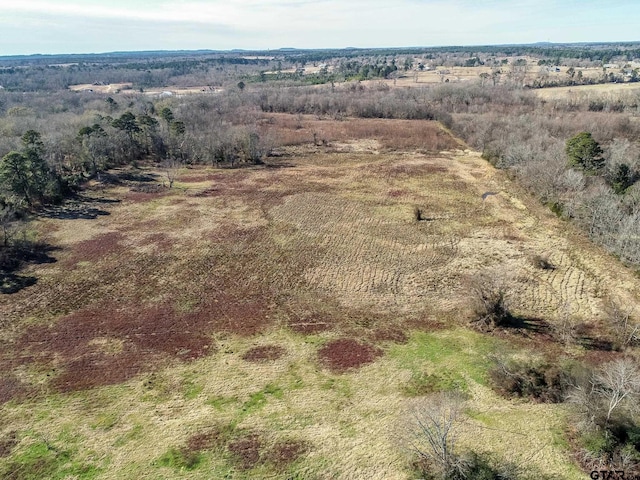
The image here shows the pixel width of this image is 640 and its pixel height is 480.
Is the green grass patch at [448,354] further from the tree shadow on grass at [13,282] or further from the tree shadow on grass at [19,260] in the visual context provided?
the tree shadow on grass at [19,260]

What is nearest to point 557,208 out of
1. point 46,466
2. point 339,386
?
point 339,386

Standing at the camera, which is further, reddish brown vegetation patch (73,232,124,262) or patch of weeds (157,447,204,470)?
reddish brown vegetation patch (73,232,124,262)

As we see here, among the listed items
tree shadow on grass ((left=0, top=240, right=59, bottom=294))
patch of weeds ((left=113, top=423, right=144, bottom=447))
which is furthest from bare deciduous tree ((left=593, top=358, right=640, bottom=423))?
tree shadow on grass ((left=0, top=240, right=59, bottom=294))

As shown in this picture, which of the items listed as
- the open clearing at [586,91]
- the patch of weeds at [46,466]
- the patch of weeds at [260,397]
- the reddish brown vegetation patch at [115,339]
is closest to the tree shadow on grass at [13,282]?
the reddish brown vegetation patch at [115,339]

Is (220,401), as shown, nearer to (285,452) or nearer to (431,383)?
(285,452)

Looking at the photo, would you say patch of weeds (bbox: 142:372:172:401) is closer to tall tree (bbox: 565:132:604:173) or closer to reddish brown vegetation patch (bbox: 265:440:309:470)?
reddish brown vegetation patch (bbox: 265:440:309:470)

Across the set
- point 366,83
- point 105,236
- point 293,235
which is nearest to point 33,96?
point 366,83

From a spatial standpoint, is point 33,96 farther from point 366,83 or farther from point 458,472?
point 458,472
